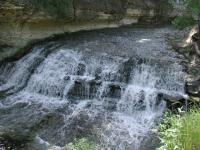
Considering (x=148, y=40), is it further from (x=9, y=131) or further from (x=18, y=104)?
(x=9, y=131)

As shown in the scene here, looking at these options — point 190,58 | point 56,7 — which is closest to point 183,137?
point 190,58

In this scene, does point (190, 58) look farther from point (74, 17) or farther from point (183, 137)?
point (183, 137)

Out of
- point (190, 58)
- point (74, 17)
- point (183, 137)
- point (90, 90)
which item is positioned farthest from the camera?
point (74, 17)

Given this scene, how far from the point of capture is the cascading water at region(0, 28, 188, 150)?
793 cm

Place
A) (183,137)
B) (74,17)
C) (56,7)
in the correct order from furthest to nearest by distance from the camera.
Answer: (74,17)
(56,7)
(183,137)

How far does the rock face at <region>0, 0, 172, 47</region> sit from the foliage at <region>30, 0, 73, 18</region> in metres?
0.10

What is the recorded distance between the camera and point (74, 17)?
13.4 metres

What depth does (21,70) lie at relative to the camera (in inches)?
444

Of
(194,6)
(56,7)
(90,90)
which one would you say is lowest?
(90,90)

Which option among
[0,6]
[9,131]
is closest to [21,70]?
[0,6]

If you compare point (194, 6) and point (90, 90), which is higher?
point (194, 6)

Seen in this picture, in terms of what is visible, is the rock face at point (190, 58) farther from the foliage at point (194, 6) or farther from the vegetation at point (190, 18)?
the foliage at point (194, 6)

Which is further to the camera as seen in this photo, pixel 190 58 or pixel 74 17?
pixel 74 17

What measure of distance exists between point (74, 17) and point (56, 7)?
110cm
